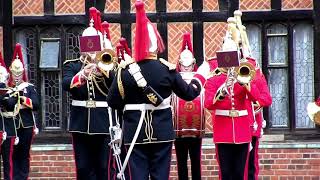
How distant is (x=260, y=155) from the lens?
1134 cm

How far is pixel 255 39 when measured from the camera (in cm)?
1163

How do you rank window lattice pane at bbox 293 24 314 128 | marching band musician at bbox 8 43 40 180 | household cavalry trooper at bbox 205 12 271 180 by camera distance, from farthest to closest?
window lattice pane at bbox 293 24 314 128
marching band musician at bbox 8 43 40 180
household cavalry trooper at bbox 205 12 271 180

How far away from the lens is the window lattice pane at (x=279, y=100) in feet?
38.0

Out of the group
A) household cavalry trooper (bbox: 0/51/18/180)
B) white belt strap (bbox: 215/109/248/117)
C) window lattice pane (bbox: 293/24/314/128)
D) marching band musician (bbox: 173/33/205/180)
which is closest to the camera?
white belt strap (bbox: 215/109/248/117)

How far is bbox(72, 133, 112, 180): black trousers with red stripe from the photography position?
8.73 meters

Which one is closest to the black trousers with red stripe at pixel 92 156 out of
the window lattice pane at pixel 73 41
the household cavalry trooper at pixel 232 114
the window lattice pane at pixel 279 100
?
the household cavalry trooper at pixel 232 114

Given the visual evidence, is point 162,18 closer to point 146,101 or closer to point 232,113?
point 232,113

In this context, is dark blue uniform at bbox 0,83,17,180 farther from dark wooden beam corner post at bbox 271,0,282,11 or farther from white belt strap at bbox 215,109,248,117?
dark wooden beam corner post at bbox 271,0,282,11

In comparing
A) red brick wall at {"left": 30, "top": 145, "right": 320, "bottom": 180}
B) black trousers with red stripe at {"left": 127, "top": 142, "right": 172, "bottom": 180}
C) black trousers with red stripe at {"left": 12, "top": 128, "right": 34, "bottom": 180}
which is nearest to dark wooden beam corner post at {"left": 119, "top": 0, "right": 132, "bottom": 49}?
red brick wall at {"left": 30, "top": 145, "right": 320, "bottom": 180}

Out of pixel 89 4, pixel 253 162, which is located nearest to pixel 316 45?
pixel 253 162

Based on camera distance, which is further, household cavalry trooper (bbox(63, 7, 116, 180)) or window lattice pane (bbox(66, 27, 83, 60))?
window lattice pane (bbox(66, 27, 83, 60))

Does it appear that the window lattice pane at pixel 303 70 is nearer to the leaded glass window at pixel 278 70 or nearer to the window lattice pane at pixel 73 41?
the leaded glass window at pixel 278 70

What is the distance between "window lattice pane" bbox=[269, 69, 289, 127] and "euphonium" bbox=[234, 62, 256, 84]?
12.0ft

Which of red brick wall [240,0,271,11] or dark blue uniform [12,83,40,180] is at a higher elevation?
red brick wall [240,0,271,11]
